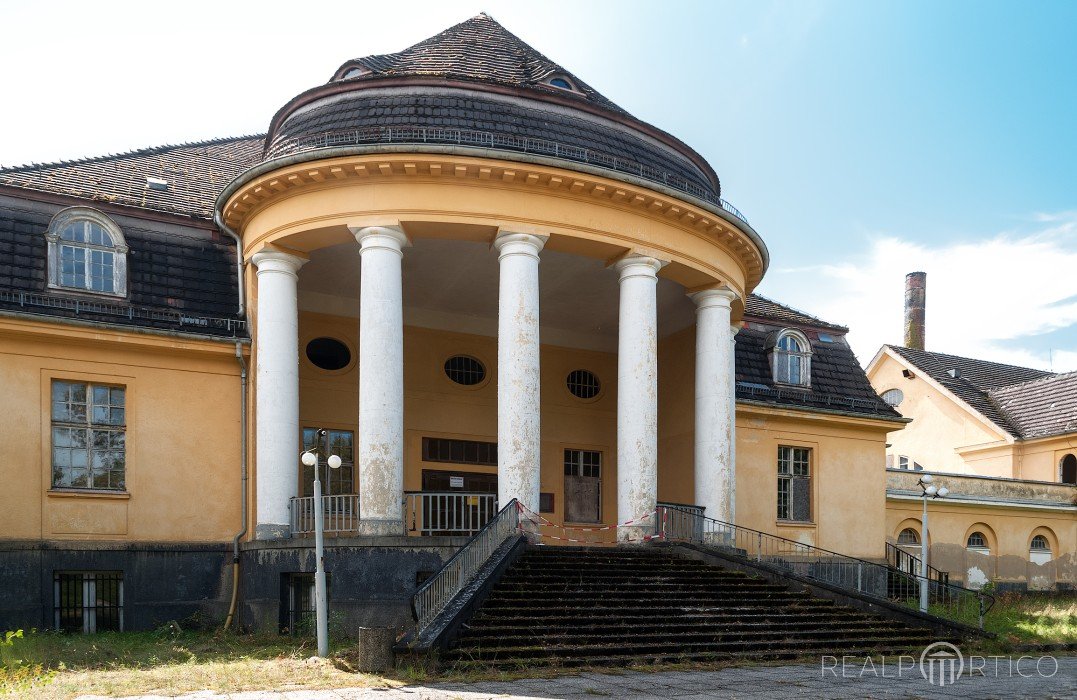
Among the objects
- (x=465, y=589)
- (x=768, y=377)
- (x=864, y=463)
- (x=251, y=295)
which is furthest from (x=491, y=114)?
(x=864, y=463)

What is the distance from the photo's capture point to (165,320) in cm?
1852

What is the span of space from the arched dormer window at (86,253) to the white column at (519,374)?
7576 mm

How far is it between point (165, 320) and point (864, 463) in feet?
61.3

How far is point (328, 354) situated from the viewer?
21938mm

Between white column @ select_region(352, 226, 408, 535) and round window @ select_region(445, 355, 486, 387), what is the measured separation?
22.5 ft

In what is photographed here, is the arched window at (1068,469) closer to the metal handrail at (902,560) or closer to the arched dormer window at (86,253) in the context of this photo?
the metal handrail at (902,560)

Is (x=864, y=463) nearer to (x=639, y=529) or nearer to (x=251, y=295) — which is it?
(x=639, y=529)

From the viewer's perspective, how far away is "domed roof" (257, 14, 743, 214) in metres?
16.9

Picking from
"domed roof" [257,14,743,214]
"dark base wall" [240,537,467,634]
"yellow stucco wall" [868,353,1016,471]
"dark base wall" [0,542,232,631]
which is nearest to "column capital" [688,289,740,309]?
"domed roof" [257,14,743,214]

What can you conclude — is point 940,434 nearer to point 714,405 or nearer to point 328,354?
point 714,405

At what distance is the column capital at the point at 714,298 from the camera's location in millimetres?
19938

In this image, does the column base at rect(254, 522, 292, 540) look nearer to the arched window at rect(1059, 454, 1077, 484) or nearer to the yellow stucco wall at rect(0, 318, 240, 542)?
the yellow stucco wall at rect(0, 318, 240, 542)

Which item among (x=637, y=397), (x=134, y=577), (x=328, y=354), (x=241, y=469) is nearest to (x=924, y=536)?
(x=637, y=397)

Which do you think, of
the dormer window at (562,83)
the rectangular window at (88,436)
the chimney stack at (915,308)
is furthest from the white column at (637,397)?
the chimney stack at (915,308)
